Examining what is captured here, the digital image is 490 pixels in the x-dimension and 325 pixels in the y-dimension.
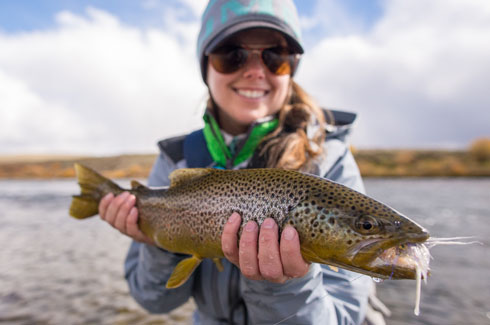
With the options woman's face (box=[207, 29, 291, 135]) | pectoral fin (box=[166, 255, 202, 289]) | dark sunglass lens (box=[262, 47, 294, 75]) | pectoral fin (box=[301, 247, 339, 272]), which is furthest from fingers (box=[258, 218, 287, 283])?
dark sunglass lens (box=[262, 47, 294, 75])

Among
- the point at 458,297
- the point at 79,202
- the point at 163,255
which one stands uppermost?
the point at 79,202

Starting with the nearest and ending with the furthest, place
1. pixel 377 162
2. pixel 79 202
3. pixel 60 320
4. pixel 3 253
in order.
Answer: pixel 79 202
pixel 60 320
pixel 3 253
pixel 377 162

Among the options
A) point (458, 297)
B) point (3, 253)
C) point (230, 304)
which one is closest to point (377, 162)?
point (458, 297)

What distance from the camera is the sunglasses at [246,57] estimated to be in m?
2.40

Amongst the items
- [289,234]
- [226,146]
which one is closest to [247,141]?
[226,146]

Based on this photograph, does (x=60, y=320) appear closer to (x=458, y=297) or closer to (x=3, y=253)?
(x=3, y=253)

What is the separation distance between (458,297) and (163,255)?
226 inches

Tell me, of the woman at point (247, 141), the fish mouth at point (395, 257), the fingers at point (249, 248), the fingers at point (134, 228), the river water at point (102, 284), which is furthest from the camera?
the river water at point (102, 284)

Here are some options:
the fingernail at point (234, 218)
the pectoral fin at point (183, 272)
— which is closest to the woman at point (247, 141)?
the pectoral fin at point (183, 272)

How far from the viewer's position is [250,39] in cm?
244

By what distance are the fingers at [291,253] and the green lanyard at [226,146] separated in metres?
1.10

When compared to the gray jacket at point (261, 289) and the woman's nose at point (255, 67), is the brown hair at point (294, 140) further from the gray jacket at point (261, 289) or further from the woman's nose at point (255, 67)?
the woman's nose at point (255, 67)

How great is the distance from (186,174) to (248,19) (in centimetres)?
115

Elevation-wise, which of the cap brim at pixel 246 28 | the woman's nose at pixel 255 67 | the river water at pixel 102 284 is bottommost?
the river water at pixel 102 284
